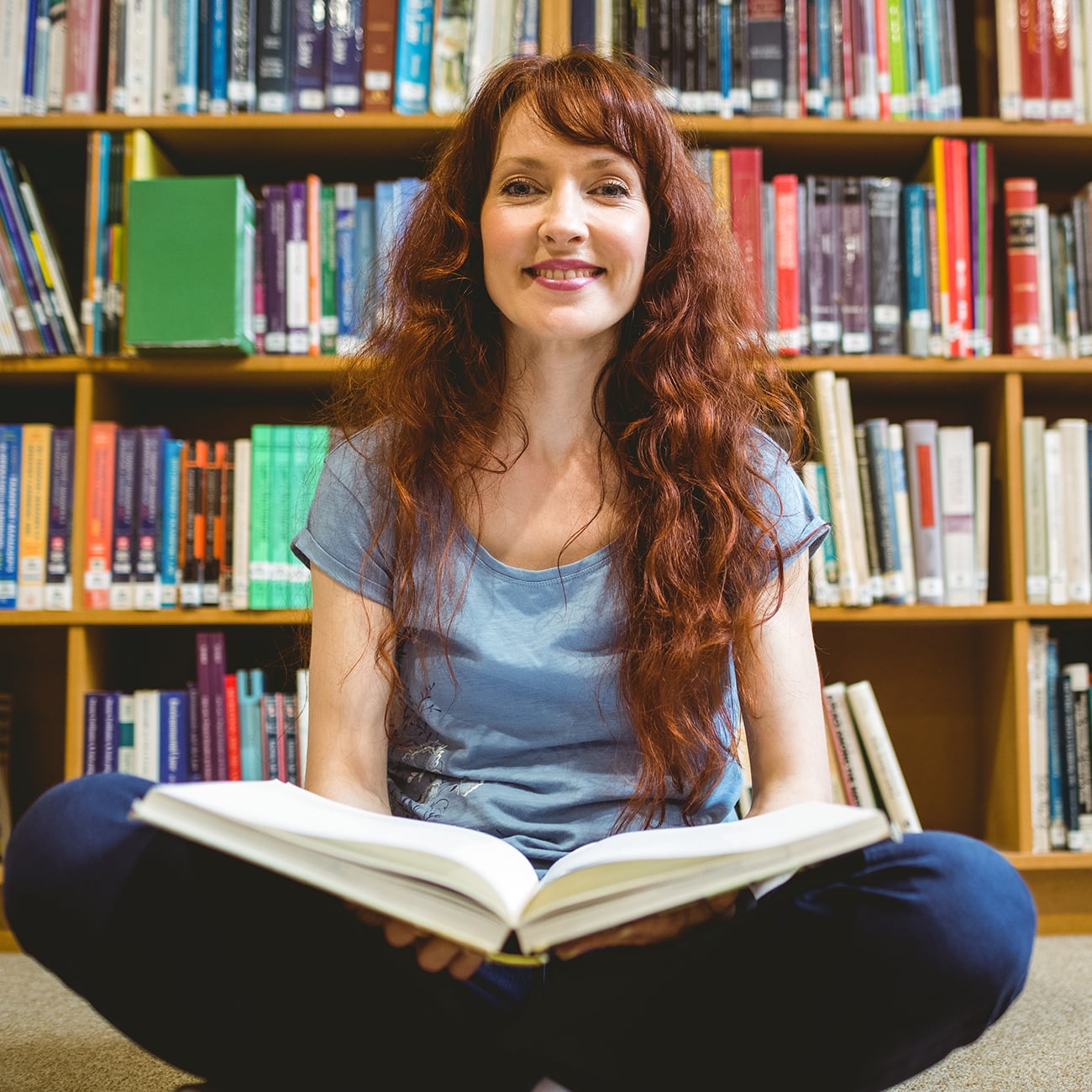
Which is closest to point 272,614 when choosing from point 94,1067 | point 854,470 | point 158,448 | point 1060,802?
point 158,448

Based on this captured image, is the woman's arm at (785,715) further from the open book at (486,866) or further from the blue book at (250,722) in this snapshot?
the blue book at (250,722)

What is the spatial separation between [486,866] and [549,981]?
0.22 metres

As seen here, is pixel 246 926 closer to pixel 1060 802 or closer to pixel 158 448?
pixel 158 448

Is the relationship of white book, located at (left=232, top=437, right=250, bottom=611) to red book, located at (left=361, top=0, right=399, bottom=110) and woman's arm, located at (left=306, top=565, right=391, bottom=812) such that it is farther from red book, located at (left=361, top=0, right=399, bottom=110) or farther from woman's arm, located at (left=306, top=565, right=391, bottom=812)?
woman's arm, located at (left=306, top=565, right=391, bottom=812)

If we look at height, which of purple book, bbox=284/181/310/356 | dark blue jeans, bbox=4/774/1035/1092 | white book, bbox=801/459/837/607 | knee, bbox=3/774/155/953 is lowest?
dark blue jeans, bbox=4/774/1035/1092

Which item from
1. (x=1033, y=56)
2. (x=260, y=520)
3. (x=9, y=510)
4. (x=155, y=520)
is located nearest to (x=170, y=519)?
(x=155, y=520)

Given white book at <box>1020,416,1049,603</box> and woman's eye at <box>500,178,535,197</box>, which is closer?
woman's eye at <box>500,178,535,197</box>

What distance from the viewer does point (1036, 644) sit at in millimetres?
1741

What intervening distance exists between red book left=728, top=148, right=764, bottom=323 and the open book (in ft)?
4.10

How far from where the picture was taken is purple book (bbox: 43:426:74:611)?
169 cm

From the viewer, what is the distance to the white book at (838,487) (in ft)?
5.59

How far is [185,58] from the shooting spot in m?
1.74

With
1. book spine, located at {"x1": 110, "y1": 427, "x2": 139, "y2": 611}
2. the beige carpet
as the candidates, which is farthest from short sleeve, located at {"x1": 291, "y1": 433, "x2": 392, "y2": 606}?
book spine, located at {"x1": 110, "y1": 427, "x2": 139, "y2": 611}

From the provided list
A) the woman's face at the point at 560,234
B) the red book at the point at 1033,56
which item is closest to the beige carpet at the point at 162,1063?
the woman's face at the point at 560,234
